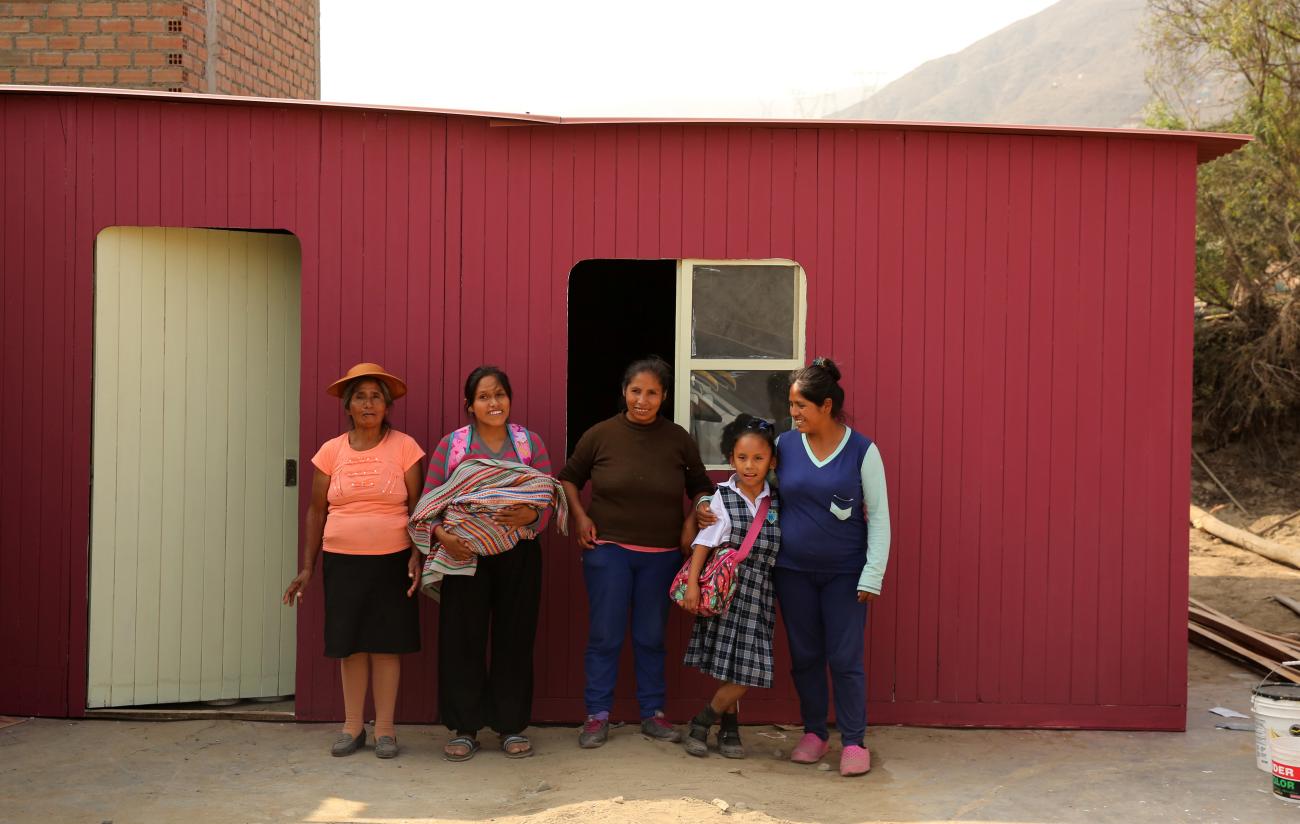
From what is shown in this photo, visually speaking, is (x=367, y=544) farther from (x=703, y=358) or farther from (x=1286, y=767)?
(x=1286, y=767)

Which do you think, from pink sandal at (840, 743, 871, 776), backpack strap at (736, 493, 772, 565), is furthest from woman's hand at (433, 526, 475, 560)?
pink sandal at (840, 743, 871, 776)

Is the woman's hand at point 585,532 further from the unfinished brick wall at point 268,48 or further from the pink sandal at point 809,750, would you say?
the unfinished brick wall at point 268,48

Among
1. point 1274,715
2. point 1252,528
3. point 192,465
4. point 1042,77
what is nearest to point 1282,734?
point 1274,715

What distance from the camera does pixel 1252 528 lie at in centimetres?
1370

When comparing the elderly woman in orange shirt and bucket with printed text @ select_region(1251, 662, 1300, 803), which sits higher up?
the elderly woman in orange shirt

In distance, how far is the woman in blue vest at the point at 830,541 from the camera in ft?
16.9

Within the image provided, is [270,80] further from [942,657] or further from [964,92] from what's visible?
[964,92]

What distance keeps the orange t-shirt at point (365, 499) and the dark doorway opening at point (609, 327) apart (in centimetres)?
284

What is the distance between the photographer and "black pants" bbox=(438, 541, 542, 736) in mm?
5379

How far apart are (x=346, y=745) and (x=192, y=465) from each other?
5.43ft

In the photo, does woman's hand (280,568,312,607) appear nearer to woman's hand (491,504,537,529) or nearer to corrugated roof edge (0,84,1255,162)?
woman's hand (491,504,537,529)

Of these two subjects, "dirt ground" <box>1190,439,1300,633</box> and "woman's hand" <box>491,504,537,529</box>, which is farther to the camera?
"dirt ground" <box>1190,439,1300,633</box>

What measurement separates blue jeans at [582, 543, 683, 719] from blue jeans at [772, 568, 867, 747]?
52 cm

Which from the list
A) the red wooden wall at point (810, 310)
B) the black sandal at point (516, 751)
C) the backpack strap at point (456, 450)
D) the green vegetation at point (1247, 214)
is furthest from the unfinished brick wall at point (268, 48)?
the green vegetation at point (1247, 214)
